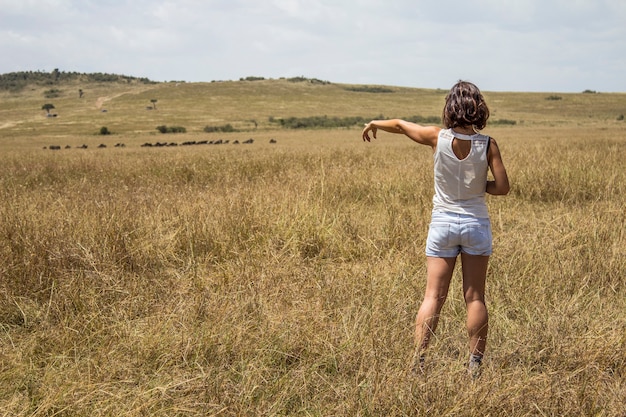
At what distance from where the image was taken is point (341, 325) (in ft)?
10.2

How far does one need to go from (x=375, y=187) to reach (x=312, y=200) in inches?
66.2

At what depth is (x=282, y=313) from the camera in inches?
130

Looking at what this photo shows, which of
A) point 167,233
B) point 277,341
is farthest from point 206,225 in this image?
point 277,341

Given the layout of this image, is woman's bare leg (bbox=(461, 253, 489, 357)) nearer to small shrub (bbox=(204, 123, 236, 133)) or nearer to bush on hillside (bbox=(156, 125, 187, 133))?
bush on hillside (bbox=(156, 125, 187, 133))

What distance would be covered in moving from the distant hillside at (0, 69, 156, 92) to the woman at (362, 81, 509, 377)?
130942 mm

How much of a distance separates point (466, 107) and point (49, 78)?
473 feet

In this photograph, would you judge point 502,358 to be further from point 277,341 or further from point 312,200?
point 312,200

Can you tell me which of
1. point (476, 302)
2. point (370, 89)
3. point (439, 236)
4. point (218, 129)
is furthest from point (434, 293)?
point (370, 89)

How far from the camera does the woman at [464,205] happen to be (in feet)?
9.08

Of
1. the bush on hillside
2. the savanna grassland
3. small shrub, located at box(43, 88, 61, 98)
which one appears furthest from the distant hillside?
the savanna grassland

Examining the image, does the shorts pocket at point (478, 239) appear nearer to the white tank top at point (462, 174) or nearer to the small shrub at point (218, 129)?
the white tank top at point (462, 174)

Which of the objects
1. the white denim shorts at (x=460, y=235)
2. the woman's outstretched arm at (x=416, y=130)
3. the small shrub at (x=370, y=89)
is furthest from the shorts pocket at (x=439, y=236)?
the small shrub at (x=370, y=89)

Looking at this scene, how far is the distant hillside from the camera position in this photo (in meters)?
118

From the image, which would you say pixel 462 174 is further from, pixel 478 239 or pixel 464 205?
pixel 478 239
